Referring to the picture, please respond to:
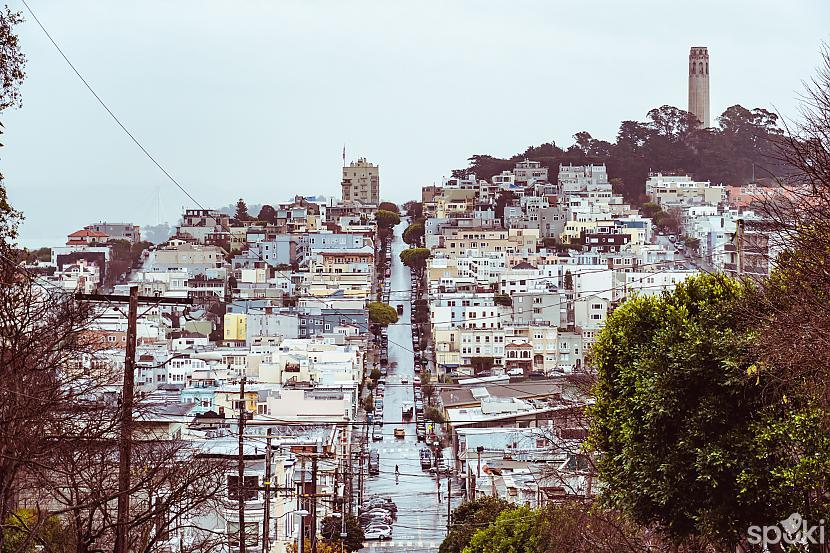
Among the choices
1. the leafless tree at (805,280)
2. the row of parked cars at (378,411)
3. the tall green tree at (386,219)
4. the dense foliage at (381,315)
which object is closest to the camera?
the leafless tree at (805,280)

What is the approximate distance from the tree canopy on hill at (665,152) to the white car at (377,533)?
51.1 metres

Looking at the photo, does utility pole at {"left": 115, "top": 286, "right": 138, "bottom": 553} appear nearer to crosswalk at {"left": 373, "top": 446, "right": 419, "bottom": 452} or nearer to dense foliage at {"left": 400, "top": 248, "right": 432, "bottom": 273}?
crosswalk at {"left": 373, "top": 446, "right": 419, "bottom": 452}

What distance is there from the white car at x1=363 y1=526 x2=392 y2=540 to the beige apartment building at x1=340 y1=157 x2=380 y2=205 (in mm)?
54346

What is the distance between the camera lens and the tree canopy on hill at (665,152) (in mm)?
73125

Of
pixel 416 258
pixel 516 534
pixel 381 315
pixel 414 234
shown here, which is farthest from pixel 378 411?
pixel 516 534

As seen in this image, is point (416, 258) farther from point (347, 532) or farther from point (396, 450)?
point (347, 532)

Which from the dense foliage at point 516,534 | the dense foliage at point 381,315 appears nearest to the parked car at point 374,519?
the dense foliage at point 516,534

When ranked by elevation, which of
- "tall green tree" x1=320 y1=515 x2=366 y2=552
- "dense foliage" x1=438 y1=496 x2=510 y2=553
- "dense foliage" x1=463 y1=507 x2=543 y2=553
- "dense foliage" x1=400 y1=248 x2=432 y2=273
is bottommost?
"tall green tree" x1=320 y1=515 x2=366 y2=552

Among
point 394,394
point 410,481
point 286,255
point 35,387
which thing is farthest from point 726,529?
point 286,255

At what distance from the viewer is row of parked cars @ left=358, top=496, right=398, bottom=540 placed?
22.5 metres

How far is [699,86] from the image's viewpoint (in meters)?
78.8

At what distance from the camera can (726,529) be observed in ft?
22.3

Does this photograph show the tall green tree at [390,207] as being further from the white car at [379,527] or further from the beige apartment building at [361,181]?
the white car at [379,527]

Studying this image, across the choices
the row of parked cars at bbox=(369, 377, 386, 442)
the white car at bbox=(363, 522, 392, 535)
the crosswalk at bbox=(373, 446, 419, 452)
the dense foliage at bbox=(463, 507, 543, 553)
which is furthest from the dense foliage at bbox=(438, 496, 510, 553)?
the row of parked cars at bbox=(369, 377, 386, 442)
